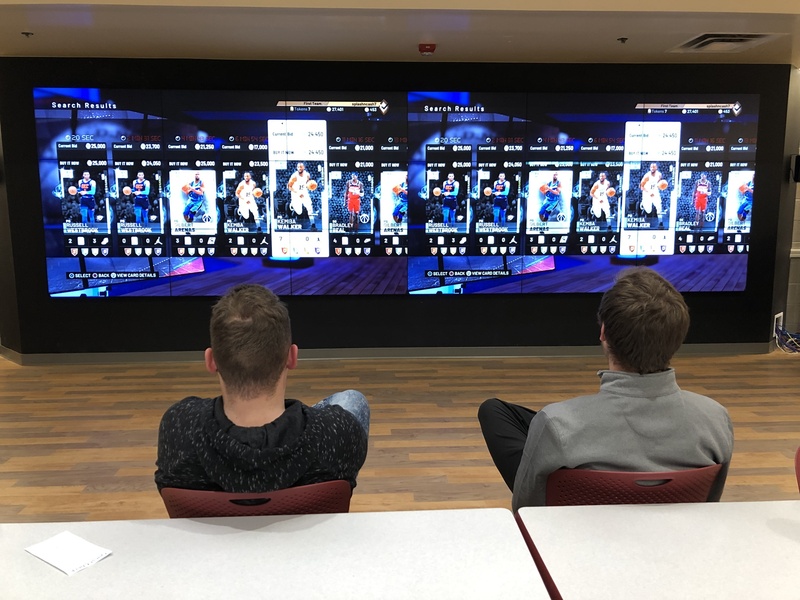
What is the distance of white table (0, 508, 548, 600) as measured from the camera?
3.66 feet

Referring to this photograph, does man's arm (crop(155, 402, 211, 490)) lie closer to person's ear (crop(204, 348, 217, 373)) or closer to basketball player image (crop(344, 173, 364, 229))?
person's ear (crop(204, 348, 217, 373))

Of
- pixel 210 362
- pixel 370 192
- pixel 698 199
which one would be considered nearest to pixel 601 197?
pixel 698 199

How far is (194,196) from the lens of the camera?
17.9ft

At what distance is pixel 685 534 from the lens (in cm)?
130

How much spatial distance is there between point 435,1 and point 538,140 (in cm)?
206

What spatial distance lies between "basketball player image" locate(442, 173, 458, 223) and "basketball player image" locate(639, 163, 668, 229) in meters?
1.71

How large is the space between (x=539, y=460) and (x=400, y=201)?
4170 mm

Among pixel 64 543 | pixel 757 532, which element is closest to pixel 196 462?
pixel 64 543

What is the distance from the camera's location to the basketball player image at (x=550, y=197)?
5598 millimetres

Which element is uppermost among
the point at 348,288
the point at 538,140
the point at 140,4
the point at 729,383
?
the point at 140,4

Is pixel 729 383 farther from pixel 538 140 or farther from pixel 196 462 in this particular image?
pixel 196 462

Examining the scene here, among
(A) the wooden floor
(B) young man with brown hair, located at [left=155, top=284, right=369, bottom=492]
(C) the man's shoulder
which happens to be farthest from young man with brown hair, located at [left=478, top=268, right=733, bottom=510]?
(A) the wooden floor

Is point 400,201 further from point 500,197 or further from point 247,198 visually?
point 247,198

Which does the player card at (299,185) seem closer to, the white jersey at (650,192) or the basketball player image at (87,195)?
the basketball player image at (87,195)
